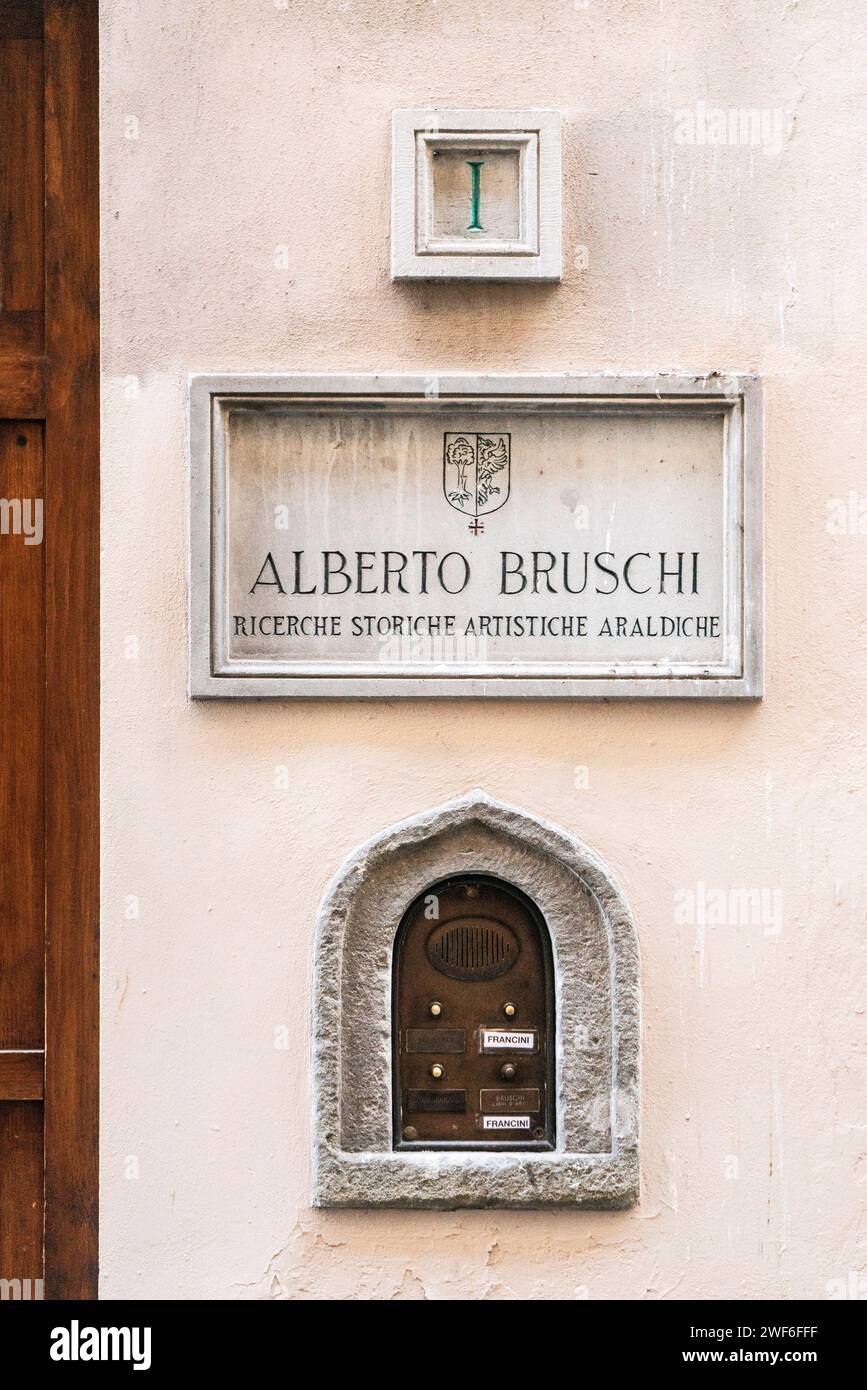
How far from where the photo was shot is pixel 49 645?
2832 millimetres

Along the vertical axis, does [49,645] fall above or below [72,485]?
below

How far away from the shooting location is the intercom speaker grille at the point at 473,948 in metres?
2.76

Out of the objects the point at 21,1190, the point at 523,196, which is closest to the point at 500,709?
the point at 523,196

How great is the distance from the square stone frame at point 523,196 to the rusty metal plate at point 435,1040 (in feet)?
6.41

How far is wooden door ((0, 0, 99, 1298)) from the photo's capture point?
2795 mm

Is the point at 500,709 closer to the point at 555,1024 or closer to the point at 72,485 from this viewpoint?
the point at 555,1024

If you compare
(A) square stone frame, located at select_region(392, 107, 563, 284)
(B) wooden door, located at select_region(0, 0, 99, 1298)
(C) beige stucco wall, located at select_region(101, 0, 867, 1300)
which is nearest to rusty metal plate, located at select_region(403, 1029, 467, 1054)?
(C) beige stucco wall, located at select_region(101, 0, 867, 1300)

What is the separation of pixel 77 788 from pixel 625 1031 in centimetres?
157

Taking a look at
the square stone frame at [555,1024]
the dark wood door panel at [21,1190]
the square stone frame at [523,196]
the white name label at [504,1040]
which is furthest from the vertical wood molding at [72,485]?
the white name label at [504,1040]

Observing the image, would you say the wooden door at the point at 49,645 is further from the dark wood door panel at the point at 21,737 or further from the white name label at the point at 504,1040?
the white name label at the point at 504,1040

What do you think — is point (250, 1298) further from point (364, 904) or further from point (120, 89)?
point (120, 89)

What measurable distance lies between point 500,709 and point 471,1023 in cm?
82

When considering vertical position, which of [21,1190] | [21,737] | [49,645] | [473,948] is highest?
[49,645]

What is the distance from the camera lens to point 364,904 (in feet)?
8.98
